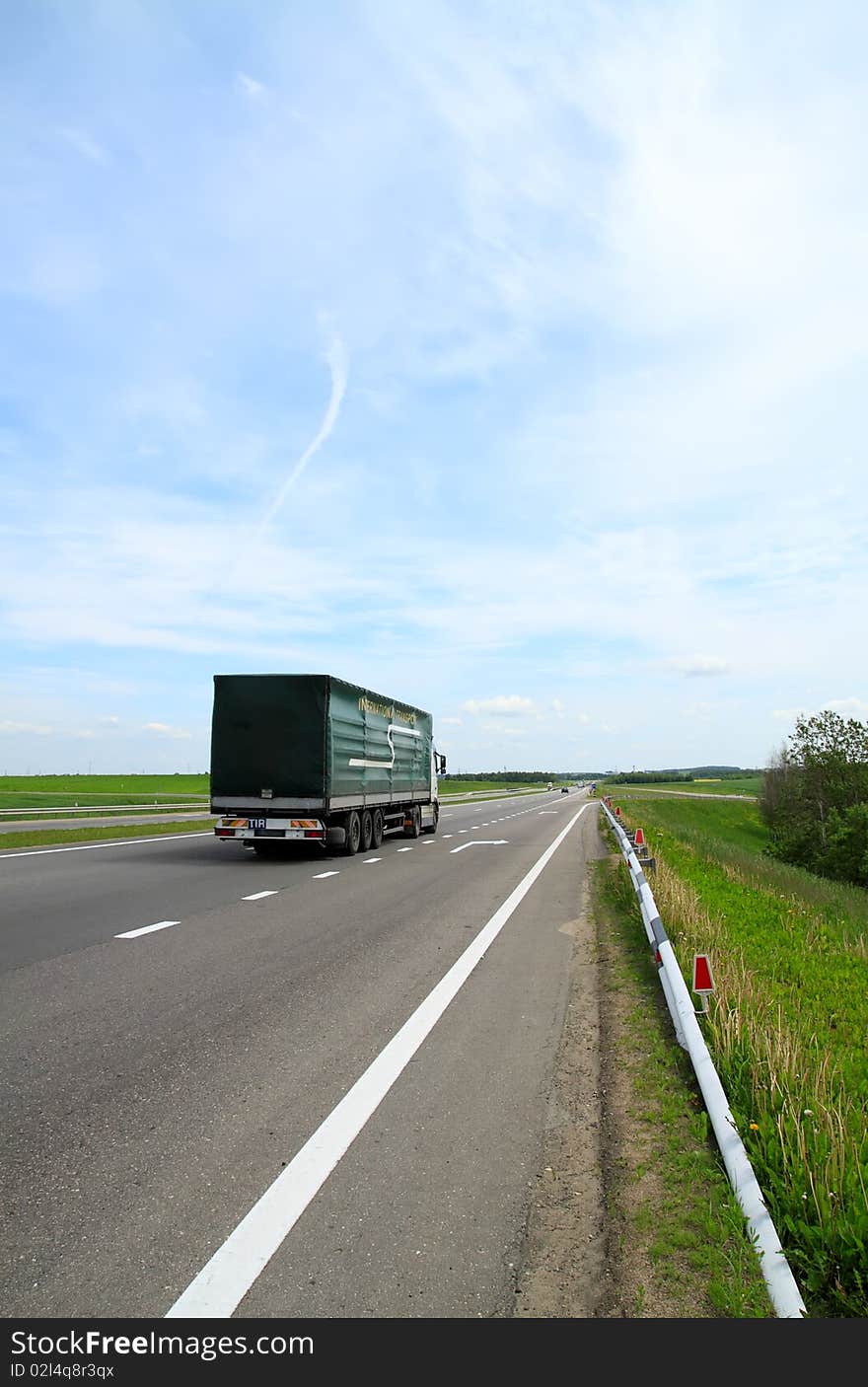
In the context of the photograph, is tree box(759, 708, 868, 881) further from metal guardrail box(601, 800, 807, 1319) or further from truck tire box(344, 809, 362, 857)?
metal guardrail box(601, 800, 807, 1319)

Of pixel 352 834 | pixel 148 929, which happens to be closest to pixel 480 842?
pixel 352 834

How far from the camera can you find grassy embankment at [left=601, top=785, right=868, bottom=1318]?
307 cm

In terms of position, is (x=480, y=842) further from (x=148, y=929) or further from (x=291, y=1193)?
(x=291, y=1193)

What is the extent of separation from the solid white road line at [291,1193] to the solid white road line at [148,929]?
13.4 feet

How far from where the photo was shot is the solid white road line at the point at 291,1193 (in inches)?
117

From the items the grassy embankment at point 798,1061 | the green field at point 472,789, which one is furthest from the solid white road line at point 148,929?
the green field at point 472,789

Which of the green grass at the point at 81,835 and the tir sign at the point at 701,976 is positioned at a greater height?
the tir sign at the point at 701,976

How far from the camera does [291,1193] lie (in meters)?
3.73

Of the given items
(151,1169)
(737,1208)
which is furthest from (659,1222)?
(151,1169)

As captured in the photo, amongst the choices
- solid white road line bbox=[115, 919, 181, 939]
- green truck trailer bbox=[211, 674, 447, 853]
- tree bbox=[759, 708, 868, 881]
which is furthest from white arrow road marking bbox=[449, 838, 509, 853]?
tree bbox=[759, 708, 868, 881]

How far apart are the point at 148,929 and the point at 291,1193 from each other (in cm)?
669

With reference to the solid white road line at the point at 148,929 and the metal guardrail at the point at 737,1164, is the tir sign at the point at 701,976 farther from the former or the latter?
the solid white road line at the point at 148,929

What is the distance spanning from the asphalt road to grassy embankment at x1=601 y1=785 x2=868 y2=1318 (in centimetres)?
103

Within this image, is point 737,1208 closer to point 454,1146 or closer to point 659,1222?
A: point 659,1222
